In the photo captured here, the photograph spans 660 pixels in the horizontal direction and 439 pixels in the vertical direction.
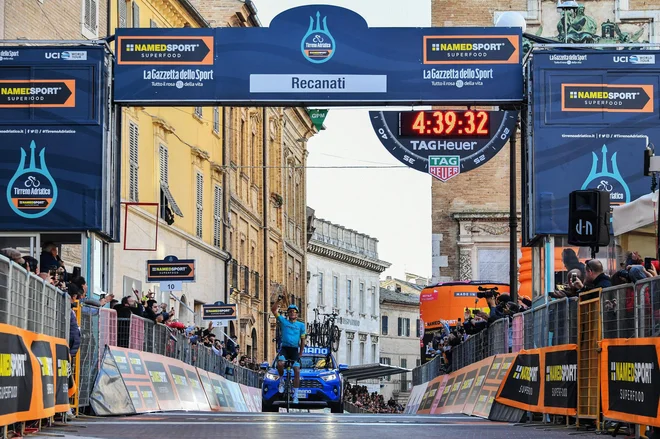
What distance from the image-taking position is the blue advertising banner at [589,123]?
22.3 meters

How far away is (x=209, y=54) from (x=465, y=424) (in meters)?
8.38

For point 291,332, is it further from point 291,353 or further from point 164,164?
point 164,164

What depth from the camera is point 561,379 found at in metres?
16.4

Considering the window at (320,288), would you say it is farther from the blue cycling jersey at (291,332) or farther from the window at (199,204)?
the blue cycling jersey at (291,332)

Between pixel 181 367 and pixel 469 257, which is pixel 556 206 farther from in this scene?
pixel 469 257

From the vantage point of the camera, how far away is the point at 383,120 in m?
24.1

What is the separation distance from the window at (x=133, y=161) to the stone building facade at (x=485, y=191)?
17250 millimetres

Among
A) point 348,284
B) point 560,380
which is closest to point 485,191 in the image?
point 560,380

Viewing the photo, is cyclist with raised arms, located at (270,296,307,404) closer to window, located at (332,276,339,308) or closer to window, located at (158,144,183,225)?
window, located at (158,144,183,225)

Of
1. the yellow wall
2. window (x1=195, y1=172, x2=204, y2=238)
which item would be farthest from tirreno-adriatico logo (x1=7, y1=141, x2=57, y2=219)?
window (x1=195, y1=172, x2=204, y2=238)

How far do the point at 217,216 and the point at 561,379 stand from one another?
36.7 meters

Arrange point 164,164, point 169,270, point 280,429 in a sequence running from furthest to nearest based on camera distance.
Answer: point 164,164, point 169,270, point 280,429

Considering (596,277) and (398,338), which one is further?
(398,338)

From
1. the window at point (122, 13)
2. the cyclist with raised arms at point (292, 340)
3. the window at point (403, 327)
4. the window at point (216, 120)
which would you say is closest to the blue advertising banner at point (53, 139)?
the cyclist with raised arms at point (292, 340)
